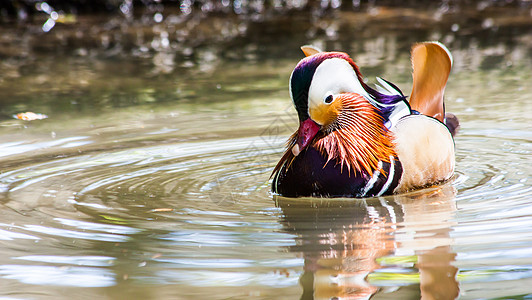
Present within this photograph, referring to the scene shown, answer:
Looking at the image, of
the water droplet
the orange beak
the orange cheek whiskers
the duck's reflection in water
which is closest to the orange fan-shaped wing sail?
the duck's reflection in water

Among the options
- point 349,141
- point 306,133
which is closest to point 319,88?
point 306,133

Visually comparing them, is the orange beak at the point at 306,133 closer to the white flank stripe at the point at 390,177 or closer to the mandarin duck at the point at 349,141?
the mandarin duck at the point at 349,141

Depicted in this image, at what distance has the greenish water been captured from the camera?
3168 millimetres

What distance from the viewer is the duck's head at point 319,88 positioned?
404cm

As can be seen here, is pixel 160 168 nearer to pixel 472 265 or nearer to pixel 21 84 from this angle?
pixel 472 265

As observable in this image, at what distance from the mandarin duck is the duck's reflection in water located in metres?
0.09

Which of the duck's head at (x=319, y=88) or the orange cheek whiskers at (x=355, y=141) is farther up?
the duck's head at (x=319, y=88)

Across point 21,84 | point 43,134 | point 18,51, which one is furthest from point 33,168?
point 18,51

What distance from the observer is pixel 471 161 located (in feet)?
16.8

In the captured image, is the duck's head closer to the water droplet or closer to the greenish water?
the greenish water

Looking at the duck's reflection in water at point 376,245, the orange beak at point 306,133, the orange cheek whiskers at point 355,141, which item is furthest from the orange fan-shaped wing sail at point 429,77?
the orange beak at point 306,133

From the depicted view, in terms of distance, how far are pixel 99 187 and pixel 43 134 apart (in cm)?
182

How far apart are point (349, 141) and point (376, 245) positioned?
894 mm

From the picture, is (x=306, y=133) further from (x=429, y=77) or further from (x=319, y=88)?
(x=429, y=77)
